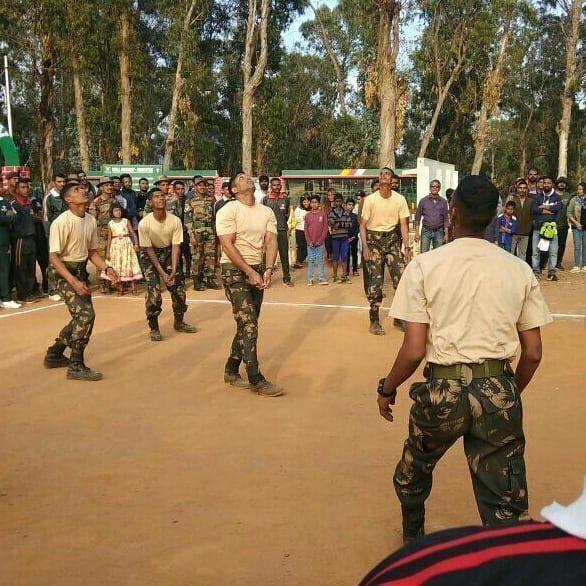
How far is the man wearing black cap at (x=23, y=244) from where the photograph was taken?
36.8ft

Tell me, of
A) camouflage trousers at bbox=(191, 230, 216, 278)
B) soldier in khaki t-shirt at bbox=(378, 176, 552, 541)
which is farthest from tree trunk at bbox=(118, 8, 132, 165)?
soldier in khaki t-shirt at bbox=(378, 176, 552, 541)

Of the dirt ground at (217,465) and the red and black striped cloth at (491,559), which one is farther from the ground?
the red and black striped cloth at (491,559)

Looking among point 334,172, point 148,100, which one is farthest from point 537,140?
point 334,172

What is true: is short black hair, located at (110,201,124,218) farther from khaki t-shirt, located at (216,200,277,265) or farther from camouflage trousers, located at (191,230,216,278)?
khaki t-shirt, located at (216,200,277,265)

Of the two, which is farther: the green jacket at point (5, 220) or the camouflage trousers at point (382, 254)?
the green jacket at point (5, 220)

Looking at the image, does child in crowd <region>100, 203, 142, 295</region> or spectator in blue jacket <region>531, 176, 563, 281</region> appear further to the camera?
spectator in blue jacket <region>531, 176, 563, 281</region>

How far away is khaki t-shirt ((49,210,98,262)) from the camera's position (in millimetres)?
6664

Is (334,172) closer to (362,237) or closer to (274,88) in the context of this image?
(274,88)

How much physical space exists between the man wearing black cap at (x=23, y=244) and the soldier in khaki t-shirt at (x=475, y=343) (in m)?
9.47

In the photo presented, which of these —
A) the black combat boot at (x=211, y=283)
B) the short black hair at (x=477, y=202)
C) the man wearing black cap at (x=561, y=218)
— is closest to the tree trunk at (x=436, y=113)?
Answer: the man wearing black cap at (x=561, y=218)

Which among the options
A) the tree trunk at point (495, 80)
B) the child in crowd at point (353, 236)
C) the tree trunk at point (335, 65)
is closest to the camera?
the child in crowd at point (353, 236)

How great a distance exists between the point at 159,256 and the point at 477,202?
635cm

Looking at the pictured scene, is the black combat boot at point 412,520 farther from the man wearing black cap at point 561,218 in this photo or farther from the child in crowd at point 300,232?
the child in crowd at point 300,232

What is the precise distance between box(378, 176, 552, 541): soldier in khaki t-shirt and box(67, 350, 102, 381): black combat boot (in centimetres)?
442
